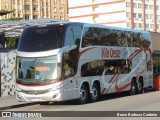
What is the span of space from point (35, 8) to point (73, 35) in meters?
109

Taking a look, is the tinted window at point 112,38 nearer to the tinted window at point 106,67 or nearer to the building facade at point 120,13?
the tinted window at point 106,67

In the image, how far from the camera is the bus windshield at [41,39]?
18781mm

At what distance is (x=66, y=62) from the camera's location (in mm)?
18906

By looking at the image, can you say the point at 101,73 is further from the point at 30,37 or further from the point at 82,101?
the point at 30,37

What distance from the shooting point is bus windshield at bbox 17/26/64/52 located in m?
18.8

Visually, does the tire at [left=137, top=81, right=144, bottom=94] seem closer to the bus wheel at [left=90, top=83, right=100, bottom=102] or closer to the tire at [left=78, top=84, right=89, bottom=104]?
the bus wheel at [left=90, top=83, right=100, bottom=102]

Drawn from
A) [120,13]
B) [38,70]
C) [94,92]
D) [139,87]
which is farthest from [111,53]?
[120,13]

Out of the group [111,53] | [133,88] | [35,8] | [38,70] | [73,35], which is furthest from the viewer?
[35,8]

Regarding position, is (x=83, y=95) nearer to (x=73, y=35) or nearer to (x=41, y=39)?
(x=73, y=35)

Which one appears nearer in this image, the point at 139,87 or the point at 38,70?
the point at 38,70

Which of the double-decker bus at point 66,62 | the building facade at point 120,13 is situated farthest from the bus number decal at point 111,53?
the building facade at point 120,13

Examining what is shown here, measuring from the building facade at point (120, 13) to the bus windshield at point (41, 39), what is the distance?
283 ft

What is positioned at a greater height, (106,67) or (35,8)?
(35,8)

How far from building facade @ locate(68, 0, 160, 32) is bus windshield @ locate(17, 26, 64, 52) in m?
86.2
